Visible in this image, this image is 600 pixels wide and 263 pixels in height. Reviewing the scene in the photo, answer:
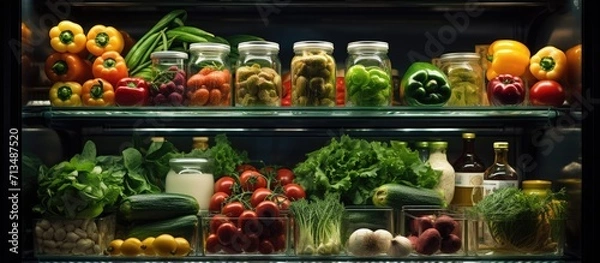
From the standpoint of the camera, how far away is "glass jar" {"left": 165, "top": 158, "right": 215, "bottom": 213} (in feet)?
10.2

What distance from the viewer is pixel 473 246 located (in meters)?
2.89

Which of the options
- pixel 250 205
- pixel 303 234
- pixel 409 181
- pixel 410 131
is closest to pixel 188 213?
pixel 250 205

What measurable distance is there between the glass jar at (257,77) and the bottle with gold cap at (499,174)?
2.85ft

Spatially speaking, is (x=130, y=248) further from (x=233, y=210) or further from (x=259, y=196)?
(x=259, y=196)

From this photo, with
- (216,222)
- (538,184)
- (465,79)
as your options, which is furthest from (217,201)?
(538,184)

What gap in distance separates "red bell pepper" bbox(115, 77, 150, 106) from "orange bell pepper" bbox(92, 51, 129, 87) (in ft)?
0.25

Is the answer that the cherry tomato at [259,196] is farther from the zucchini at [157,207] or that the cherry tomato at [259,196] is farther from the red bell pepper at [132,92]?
the red bell pepper at [132,92]

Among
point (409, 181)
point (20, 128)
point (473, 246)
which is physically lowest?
point (473, 246)

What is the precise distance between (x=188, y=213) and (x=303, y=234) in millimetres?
427

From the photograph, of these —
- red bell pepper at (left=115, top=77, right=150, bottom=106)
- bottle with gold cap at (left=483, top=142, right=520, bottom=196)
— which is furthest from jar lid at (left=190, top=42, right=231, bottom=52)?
bottle with gold cap at (left=483, top=142, right=520, bottom=196)

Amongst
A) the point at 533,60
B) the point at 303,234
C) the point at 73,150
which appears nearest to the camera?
the point at 303,234

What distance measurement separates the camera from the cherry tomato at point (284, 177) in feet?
10.5

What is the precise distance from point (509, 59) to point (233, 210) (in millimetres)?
1198

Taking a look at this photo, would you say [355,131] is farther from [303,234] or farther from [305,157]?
[303,234]
